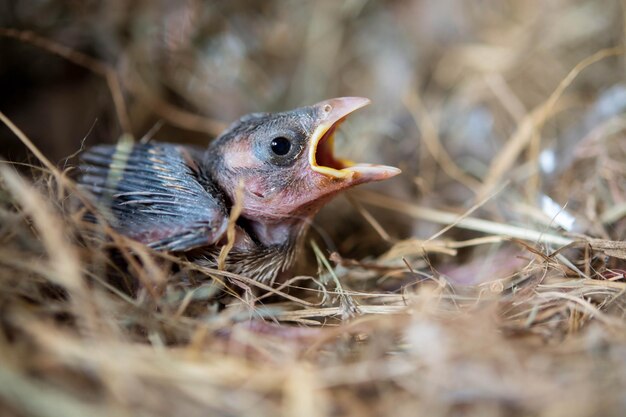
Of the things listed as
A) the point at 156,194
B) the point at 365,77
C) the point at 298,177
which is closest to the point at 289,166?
the point at 298,177

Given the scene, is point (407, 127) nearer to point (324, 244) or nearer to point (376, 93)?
point (376, 93)

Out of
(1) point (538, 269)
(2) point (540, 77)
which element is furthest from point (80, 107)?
(2) point (540, 77)

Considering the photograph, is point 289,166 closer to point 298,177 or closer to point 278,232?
point 298,177

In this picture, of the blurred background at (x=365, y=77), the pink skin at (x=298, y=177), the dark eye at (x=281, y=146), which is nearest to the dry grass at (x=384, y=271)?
the blurred background at (x=365, y=77)

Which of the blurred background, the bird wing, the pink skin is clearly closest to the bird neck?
the pink skin

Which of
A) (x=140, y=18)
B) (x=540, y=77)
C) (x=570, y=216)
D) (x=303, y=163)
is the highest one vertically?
(x=140, y=18)

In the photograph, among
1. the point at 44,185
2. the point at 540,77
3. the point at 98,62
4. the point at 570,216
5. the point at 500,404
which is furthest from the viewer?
the point at 540,77

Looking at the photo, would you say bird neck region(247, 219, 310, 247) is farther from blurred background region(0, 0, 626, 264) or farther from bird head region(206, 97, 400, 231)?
blurred background region(0, 0, 626, 264)
